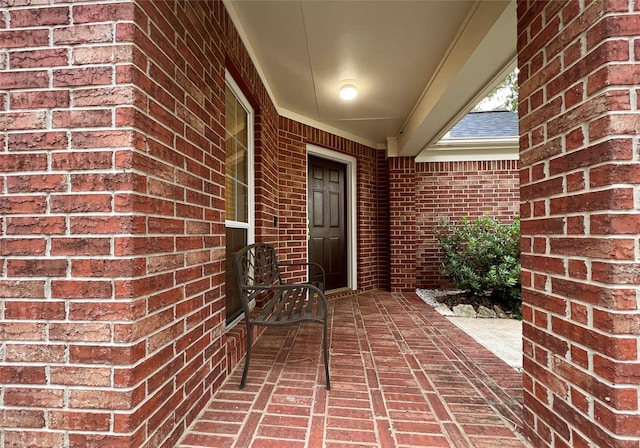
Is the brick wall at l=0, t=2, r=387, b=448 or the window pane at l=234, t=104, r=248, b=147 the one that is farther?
the window pane at l=234, t=104, r=248, b=147

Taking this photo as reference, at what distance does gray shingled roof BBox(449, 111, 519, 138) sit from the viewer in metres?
4.93

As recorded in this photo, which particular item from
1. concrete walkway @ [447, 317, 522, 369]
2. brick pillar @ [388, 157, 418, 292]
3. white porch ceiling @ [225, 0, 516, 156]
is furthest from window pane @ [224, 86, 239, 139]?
brick pillar @ [388, 157, 418, 292]

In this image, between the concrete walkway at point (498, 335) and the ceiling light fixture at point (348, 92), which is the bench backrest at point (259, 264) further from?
the concrete walkway at point (498, 335)

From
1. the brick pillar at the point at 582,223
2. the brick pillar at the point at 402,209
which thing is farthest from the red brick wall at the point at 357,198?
the brick pillar at the point at 582,223

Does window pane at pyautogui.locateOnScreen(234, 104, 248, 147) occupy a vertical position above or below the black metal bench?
above

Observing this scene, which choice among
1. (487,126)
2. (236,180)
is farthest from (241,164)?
(487,126)

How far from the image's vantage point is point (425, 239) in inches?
201

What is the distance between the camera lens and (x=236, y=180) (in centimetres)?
253

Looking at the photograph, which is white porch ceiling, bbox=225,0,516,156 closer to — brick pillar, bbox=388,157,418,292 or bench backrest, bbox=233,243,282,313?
brick pillar, bbox=388,157,418,292

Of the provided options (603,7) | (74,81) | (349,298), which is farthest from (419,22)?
(349,298)

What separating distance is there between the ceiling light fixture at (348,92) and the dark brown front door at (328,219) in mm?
1232

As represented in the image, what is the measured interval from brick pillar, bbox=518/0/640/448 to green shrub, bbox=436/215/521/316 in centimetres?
286

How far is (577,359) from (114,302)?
61.2 inches

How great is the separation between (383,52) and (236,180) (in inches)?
62.2
